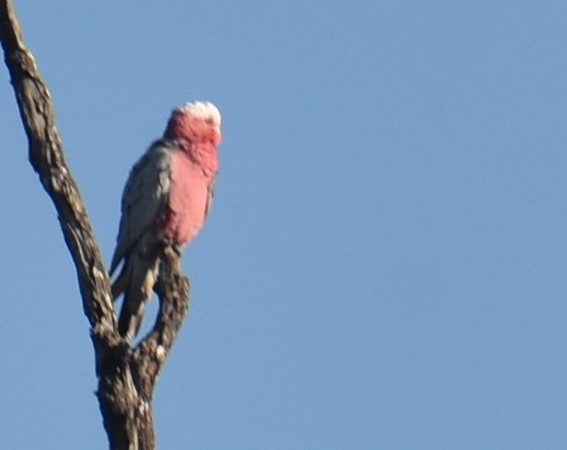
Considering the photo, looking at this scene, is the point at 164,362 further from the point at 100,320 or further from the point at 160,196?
the point at 160,196

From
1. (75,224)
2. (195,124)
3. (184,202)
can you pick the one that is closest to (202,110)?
(195,124)

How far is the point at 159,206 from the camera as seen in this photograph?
33.3 ft

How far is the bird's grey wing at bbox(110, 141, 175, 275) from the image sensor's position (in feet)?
33.3

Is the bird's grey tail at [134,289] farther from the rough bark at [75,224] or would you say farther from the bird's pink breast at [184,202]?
the rough bark at [75,224]

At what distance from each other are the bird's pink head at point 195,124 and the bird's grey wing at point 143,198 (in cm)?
20

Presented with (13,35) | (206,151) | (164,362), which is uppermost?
(206,151)

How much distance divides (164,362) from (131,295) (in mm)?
2715

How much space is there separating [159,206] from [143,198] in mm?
159

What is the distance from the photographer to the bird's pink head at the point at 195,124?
10562 mm

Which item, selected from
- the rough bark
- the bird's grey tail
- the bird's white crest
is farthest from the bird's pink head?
the rough bark

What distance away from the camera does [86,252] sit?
22.6 ft

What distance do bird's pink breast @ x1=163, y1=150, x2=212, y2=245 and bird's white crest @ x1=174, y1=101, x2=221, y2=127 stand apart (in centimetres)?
47

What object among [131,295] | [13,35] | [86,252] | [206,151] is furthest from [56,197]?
[206,151]

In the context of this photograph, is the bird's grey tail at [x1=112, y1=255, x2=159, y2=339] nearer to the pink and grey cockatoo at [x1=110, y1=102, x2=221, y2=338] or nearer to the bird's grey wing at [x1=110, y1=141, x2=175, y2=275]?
the pink and grey cockatoo at [x1=110, y1=102, x2=221, y2=338]
